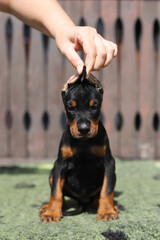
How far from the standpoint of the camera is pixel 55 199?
1494 mm

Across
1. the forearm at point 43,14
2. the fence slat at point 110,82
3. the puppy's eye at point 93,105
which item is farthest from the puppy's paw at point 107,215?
the fence slat at point 110,82

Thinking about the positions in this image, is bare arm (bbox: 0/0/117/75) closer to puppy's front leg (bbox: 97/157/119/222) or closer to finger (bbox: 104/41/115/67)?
finger (bbox: 104/41/115/67)

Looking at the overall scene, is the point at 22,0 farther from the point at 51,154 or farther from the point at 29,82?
the point at 51,154

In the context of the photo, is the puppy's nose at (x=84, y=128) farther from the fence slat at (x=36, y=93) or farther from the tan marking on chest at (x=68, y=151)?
the fence slat at (x=36, y=93)

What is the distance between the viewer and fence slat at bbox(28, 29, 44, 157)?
3291 millimetres

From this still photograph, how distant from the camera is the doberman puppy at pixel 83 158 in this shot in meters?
1.42

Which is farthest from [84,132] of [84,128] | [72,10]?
[72,10]

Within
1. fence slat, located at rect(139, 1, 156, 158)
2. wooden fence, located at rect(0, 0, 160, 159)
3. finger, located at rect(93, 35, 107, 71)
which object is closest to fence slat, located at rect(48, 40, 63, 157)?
wooden fence, located at rect(0, 0, 160, 159)

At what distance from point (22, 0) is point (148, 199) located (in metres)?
1.23

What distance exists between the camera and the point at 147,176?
2518 millimetres

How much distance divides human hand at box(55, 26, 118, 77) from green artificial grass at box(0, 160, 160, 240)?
2.06 feet

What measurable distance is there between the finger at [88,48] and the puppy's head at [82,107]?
0.10m

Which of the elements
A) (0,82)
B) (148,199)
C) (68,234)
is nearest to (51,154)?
(0,82)

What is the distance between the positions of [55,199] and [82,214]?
6.5 inches
